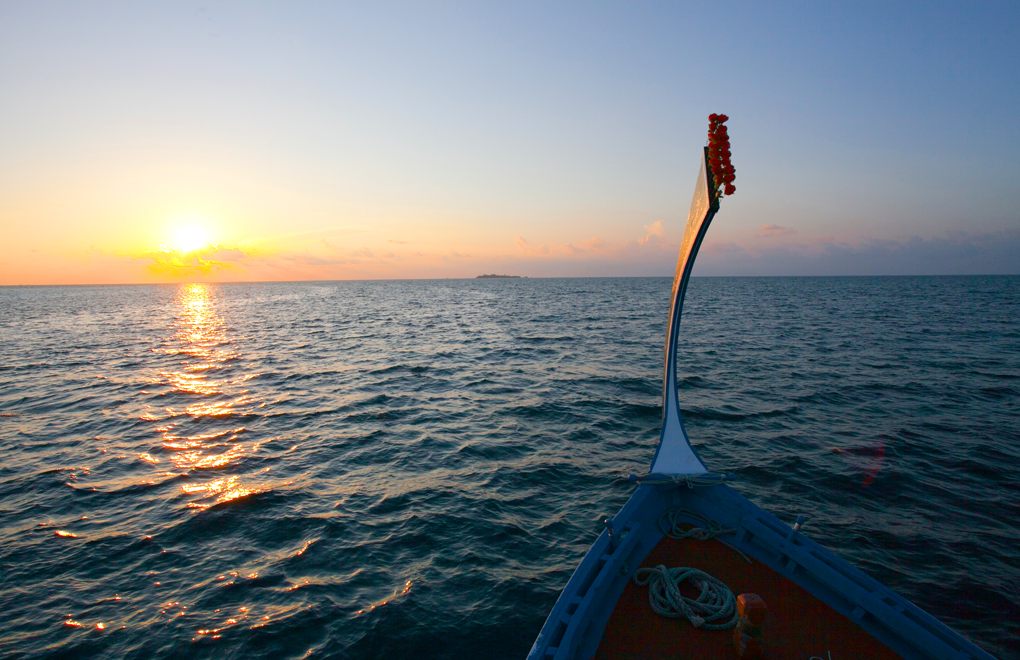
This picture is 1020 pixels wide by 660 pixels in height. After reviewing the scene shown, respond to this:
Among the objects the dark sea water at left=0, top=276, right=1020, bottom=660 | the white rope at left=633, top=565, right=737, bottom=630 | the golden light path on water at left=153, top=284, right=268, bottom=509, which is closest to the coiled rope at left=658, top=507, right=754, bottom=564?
the white rope at left=633, top=565, right=737, bottom=630

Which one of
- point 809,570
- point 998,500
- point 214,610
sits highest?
point 809,570

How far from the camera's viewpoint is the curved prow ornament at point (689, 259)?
5938 mm

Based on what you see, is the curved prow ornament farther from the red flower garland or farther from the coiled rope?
the coiled rope

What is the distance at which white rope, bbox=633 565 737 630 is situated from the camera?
230 inches

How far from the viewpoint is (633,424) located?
1683cm

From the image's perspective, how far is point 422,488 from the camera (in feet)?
39.8

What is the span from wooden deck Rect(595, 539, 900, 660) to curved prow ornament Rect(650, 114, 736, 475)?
2.33 meters

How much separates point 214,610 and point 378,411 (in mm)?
10934

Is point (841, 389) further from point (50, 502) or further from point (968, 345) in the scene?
point (50, 502)

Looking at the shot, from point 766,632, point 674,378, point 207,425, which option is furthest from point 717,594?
point 207,425

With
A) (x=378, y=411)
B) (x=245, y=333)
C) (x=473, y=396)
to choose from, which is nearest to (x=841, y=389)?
(x=473, y=396)

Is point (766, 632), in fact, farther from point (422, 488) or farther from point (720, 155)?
point (422, 488)

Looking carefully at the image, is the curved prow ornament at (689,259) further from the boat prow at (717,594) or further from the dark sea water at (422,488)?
the dark sea water at (422,488)

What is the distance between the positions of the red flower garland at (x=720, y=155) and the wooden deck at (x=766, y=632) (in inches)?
214
